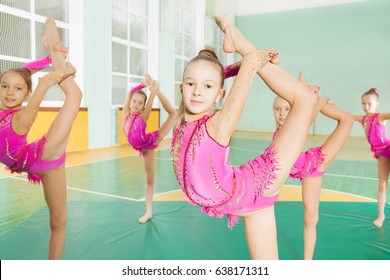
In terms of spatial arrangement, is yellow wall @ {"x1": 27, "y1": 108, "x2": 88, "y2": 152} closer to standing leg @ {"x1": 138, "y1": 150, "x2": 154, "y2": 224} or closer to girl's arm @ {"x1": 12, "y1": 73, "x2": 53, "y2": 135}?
standing leg @ {"x1": 138, "y1": 150, "x2": 154, "y2": 224}

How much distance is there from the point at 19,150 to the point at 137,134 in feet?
4.47

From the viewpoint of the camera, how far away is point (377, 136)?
338 cm

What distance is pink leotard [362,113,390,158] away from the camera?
11.0 ft

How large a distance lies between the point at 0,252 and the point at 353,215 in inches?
129

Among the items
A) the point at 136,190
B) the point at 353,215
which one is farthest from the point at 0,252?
the point at 353,215

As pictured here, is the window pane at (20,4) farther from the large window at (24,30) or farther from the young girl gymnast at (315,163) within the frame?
the young girl gymnast at (315,163)

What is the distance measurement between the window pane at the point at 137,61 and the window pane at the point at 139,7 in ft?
3.52

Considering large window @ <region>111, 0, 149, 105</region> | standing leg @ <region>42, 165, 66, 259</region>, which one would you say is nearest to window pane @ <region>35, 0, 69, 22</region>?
large window @ <region>111, 0, 149, 105</region>

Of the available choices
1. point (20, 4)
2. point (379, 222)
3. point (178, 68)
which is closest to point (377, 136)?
point (379, 222)

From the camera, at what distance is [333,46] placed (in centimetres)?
1266

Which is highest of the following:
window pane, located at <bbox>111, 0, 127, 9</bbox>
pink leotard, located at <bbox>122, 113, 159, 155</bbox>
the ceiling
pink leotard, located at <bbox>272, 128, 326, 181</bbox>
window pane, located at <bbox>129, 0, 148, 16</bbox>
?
the ceiling

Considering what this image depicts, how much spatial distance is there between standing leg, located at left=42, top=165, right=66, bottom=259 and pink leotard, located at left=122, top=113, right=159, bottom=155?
1.19m

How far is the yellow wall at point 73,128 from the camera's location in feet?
21.6

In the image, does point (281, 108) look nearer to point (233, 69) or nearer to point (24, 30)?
point (233, 69)
